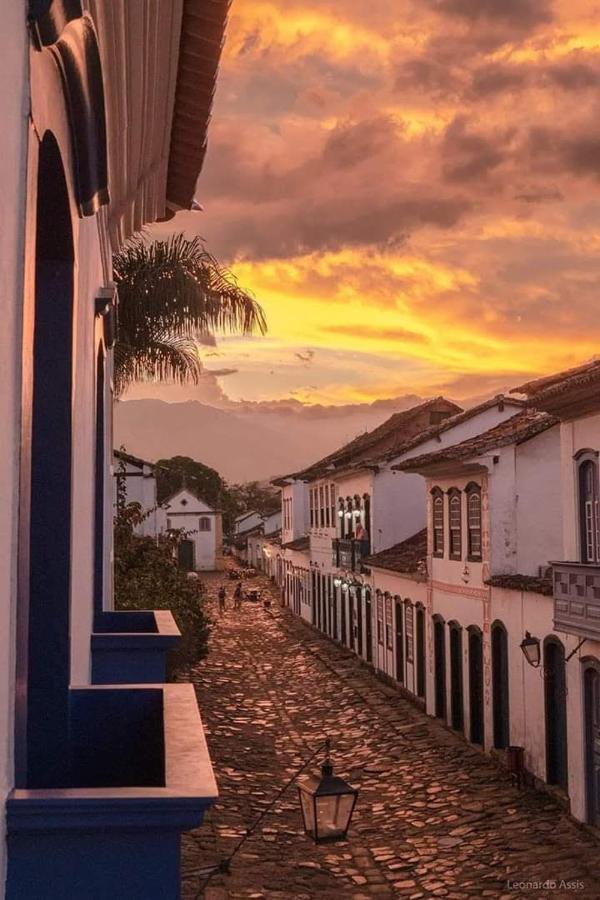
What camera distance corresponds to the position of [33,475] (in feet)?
11.7

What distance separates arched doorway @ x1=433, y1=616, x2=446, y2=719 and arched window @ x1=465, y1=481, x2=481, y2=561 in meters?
2.88

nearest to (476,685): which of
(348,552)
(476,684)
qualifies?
(476,684)

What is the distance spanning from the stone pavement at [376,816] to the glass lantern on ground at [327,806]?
2.54 m

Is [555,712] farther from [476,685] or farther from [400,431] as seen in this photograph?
[400,431]

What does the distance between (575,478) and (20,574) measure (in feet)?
43.8

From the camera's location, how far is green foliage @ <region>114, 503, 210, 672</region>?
16734 millimetres

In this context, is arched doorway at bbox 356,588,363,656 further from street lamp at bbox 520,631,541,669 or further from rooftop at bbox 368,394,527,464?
street lamp at bbox 520,631,541,669

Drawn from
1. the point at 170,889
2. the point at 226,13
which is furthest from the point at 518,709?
the point at 170,889

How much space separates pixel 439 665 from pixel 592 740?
809 centimetres

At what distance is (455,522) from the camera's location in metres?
21.1

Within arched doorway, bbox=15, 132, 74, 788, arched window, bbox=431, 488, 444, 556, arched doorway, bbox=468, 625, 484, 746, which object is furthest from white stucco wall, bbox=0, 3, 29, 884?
arched window, bbox=431, 488, 444, 556

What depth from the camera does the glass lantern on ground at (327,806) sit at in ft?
27.3

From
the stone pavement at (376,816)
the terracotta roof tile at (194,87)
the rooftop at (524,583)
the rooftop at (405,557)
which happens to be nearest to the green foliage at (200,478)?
the rooftop at (405,557)

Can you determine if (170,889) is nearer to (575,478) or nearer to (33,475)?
(33,475)
